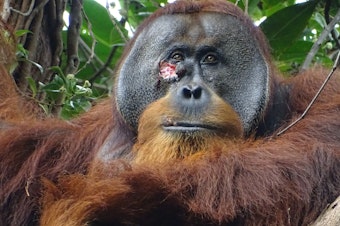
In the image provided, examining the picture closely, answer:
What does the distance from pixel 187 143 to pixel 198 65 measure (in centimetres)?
34

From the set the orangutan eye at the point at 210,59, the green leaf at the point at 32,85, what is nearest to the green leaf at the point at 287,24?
the orangutan eye at the point at 210,59

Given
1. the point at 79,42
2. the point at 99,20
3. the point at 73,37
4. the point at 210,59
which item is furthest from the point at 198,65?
the point at 99,20

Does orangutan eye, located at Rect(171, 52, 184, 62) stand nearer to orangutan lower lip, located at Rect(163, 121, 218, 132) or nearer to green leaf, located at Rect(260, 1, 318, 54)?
orangutan lower lip, located at Rect(163, 121, 218, 132)

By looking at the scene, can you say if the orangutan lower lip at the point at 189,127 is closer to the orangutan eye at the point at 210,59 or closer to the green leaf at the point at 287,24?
the orangutan eye at the point at 210,59

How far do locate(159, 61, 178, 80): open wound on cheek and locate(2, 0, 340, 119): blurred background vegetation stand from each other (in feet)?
1.54

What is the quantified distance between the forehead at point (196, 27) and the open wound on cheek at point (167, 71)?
0.11 m

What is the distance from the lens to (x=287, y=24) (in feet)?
13.1

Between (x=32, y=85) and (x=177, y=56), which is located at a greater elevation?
(x=177, y=56)

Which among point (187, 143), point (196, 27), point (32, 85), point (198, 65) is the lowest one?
point (187, 143)

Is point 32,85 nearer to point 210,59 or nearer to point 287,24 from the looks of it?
point 210,59

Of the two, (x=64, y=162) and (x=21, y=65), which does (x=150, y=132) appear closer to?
(x=64, y=162)

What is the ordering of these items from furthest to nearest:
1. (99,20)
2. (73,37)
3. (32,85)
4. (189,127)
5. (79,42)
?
1. (99,20)
2. (79,42)
3. (73,37)
4. (32,85)
5. (189,127)

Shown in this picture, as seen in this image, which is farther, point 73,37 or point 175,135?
point 73,37

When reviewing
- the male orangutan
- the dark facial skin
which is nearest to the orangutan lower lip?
the male orangutan
